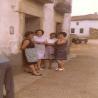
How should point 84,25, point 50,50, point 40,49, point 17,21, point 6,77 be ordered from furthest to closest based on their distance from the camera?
point 84,25
point 50,50
point 40,49
point 17,21
point 6,77

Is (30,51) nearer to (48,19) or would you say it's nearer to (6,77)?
(48,19)

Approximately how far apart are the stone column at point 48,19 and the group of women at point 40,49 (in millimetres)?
2014

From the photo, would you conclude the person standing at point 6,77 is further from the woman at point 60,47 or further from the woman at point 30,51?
the woman at point 60,47

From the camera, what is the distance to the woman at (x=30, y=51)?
9.86 metres

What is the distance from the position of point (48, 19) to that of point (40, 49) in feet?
11.1

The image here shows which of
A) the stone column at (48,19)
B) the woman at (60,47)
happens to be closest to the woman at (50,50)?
the woman at (60,47)

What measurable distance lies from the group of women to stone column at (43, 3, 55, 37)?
6.61 ft

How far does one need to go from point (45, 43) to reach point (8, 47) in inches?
68.2

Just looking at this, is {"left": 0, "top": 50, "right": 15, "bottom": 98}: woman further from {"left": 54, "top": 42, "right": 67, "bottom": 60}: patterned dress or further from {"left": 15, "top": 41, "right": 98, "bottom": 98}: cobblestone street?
{"left": 54, "top": 42, "right": 67, "bottom": 60}: patterned dress

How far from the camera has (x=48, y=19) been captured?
45.8ft

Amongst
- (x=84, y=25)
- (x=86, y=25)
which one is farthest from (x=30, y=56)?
(x=84, y=25)

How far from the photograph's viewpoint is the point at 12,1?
9.75 metres

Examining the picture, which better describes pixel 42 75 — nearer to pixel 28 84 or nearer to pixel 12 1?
pixel 28 84

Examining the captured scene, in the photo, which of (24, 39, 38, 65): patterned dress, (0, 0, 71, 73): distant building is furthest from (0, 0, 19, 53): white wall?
(24, 39, 38, 65): patterned dress
